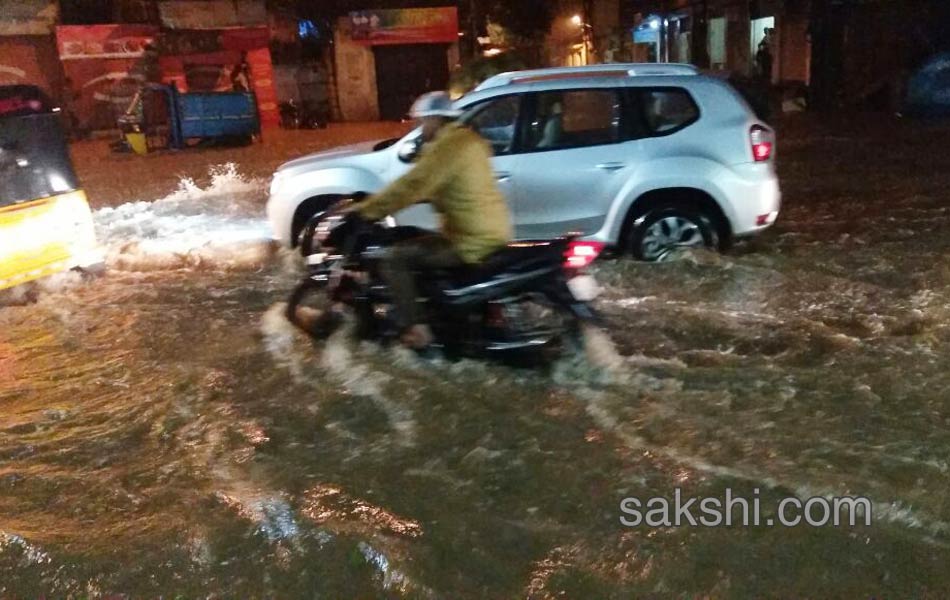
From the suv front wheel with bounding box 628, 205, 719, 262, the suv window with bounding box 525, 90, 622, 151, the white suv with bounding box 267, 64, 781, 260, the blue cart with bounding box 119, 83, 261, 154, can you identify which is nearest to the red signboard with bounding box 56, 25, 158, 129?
the blue cart with bounding box 119, 83, 261, 154

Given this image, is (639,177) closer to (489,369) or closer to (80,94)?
(489,369)

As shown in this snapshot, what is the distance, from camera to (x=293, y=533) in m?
3.73

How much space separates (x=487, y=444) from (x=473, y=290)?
1.03m

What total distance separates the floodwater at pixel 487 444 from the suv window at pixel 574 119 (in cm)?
114

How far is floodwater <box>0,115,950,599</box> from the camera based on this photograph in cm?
344

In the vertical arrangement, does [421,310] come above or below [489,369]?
above

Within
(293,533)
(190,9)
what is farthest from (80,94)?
(293,533)

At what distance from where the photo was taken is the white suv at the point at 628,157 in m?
7.11

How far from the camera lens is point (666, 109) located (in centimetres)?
727

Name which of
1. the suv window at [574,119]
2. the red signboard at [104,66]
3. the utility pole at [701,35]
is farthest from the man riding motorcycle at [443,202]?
the utility pole at [701,35]

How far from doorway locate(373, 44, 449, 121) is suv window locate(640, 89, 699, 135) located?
22319 mm

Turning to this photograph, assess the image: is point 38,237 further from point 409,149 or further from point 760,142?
point 760,142

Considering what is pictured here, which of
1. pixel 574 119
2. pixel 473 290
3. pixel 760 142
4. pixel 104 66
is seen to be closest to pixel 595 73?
pixel 574 119

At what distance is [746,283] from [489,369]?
2.74m
